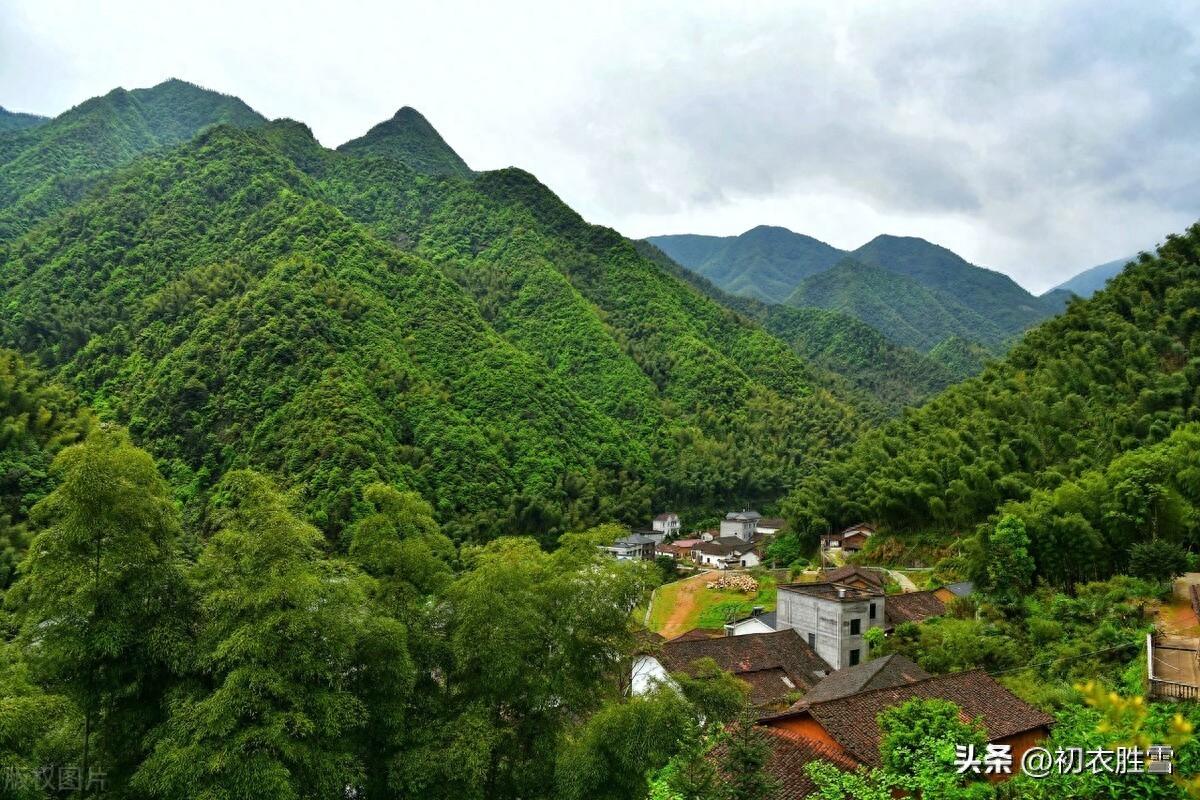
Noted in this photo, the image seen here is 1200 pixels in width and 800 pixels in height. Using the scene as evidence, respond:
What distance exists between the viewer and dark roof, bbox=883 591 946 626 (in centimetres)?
2409

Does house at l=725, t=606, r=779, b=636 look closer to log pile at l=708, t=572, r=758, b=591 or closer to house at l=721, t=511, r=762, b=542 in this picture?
log pile at l=708, t=572, r=758, b=591

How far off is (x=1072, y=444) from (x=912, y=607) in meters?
12.4

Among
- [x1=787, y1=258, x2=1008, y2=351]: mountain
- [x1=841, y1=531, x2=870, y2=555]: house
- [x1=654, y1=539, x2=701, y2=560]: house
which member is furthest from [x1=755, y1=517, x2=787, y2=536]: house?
[x1=787, y1=258, x2=1008, y2=351]: mountain

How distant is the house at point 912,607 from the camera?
24016 mm

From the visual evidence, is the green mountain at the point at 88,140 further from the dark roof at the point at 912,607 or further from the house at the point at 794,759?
the house at the point at 794,759

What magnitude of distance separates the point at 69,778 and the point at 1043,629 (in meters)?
20.1

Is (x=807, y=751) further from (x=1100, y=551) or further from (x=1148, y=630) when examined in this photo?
(x=1100, y=551)

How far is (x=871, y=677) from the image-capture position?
16.3m

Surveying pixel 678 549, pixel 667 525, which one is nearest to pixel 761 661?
pixel 678 549

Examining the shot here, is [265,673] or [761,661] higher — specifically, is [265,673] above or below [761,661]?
above

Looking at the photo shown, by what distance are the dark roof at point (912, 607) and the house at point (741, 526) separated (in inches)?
1238

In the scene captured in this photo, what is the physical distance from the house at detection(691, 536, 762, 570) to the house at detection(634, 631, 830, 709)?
2429 centimetres

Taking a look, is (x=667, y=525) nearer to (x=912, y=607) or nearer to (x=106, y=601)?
(x=912, y=607)

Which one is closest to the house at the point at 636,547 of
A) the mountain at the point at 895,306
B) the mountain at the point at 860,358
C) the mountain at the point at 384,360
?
the mountain at the point at 384,360
